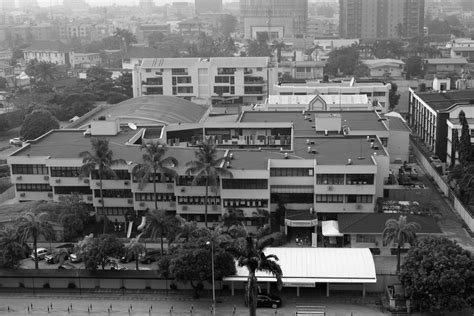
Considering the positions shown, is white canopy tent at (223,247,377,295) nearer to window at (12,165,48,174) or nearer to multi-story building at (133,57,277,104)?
window at (12,165,48,174)

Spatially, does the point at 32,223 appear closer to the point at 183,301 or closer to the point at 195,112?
the point at 183,301

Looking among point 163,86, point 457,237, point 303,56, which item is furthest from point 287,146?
point 303,56

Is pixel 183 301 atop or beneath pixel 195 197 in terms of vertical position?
beneath

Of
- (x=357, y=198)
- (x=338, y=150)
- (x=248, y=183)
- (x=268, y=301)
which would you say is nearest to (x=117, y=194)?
(x=248, y=183)

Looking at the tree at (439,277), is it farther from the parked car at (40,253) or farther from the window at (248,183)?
the parked car at (40,253)

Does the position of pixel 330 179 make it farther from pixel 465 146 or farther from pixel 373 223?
pixel 465 146

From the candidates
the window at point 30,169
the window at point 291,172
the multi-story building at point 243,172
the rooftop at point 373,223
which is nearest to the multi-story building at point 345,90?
the multi-story building at point 243,172
